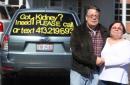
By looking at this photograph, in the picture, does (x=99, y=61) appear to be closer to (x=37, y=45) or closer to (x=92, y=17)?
(x=92, y=17)

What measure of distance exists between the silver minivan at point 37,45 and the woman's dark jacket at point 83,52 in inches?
130

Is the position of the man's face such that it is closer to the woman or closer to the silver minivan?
the woman

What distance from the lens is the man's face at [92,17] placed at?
5832mm

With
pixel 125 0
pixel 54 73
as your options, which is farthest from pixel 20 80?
pixel 125 0

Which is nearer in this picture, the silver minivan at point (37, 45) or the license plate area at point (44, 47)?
the silver minivan at point (37, 45)

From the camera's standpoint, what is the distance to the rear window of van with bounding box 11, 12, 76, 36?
940 centimetres

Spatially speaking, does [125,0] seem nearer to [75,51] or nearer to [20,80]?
[20,80]

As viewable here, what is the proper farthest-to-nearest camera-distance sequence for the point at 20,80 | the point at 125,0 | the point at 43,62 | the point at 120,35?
the point at 125,0, the point at 20,80, the point at 43,62, the point at 120,35

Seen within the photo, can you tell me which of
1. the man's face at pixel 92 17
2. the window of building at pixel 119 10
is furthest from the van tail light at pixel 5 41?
the window of building at pixel 119 10

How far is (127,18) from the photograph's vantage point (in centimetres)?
2370

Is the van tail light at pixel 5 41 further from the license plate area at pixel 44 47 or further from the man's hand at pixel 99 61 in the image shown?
the man's hand at pixel 99 61

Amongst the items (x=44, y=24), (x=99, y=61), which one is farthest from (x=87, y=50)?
(x=44, y=24)

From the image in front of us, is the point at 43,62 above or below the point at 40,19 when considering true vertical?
below

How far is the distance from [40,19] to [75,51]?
3870mm
